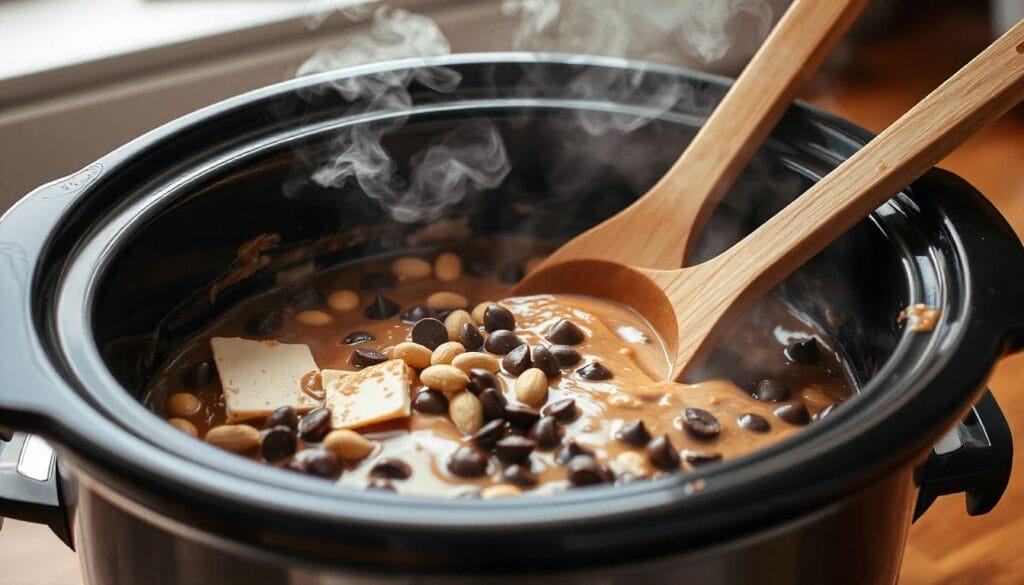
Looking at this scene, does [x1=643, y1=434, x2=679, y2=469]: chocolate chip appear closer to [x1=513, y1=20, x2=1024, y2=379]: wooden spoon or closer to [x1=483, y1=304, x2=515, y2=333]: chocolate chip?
[x1=513, y1=20, x2=1024, y2=379]: wooden spoon

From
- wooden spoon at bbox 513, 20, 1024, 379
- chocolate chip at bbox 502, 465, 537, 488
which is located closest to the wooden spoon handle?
wooden spoon at bbox 513, 20, 1024, 379

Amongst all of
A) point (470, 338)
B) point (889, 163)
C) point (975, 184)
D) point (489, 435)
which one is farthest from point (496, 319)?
point (975, 184)

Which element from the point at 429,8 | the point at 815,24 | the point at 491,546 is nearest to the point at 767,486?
the point at 491,546

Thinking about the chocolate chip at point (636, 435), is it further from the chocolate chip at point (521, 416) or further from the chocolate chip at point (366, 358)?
the chocolate chip at point (366, 358)

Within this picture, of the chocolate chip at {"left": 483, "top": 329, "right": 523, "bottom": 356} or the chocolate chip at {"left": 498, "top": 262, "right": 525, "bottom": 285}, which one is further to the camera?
the chocolate chip at {"left": 498, "top": 262, "right": 525, "bottom": 285}

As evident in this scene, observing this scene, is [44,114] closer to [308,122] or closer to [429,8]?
[308,122]

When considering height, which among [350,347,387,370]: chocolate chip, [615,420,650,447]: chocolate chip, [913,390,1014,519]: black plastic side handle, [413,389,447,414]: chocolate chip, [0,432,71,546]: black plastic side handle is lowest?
[0,432,71,546]: black plastic side handle
